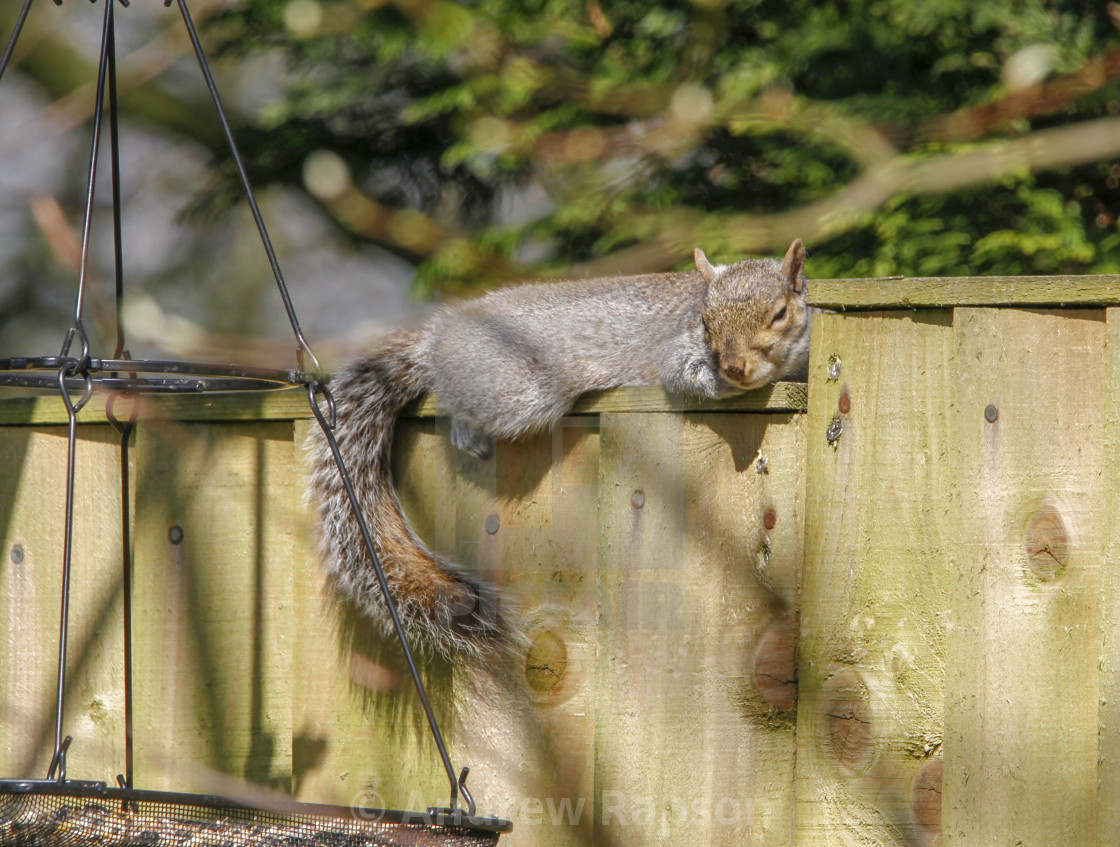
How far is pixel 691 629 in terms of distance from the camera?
4.07 feet

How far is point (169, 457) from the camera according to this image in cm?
144

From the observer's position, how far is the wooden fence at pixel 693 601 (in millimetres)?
1111

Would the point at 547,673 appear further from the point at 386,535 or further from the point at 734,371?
the point at 734,371

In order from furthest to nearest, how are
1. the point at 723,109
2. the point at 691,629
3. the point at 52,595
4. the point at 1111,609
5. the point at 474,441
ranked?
the point at 723,109 < the point at 52,595 < the point at 474,441 < the point at 691,629 < the point at 1111,609

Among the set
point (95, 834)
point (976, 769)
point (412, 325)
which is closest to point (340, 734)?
point (95, 834)

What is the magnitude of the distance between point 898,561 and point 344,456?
2.40 ft

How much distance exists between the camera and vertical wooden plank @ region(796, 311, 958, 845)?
3.77ft

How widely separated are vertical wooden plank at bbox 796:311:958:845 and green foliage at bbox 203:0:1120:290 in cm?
69

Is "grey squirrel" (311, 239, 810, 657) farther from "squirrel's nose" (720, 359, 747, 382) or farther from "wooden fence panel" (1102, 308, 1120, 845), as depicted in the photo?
"wooden fence panel" (1102, 308, 1120, 845)

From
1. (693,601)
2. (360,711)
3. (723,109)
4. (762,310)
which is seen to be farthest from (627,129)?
(360,711)

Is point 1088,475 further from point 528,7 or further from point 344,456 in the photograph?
point 528,7

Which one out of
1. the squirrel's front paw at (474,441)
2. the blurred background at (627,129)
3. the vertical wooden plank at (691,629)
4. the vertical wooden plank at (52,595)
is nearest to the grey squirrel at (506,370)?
the squirrel's front paw at (474,441)

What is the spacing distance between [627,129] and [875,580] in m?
1.12

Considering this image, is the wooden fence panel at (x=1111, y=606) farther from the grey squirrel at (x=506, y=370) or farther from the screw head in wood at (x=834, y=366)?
the grey squirrel at (x=506, y=370)
